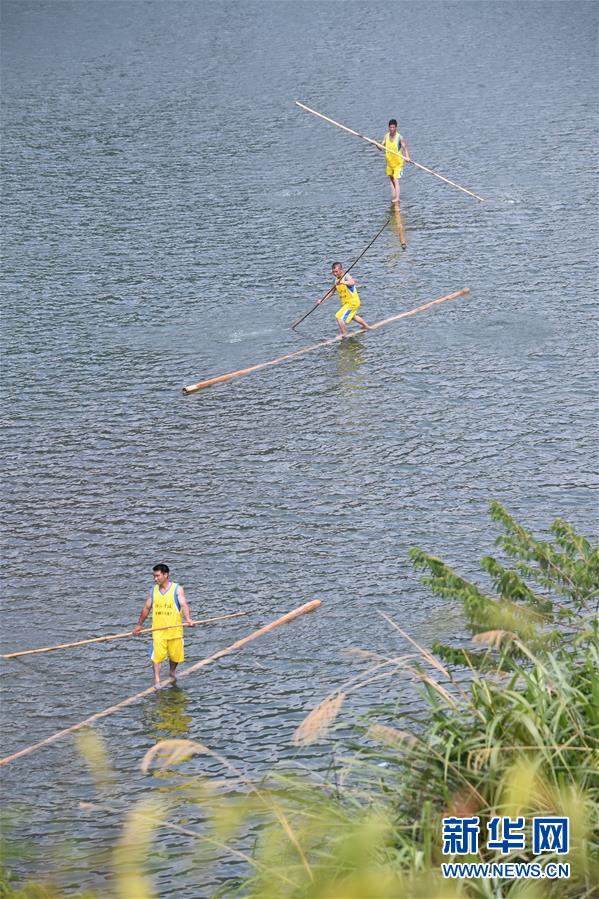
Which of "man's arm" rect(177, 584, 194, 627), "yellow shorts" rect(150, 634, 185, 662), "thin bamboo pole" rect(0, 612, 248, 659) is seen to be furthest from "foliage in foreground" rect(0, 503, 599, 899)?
"thin bamboo pole" rect(0, 612, 248, 659)

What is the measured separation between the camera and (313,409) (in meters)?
25.5

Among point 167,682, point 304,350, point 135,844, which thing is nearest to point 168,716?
point 167,682

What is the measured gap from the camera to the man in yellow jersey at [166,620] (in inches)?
689

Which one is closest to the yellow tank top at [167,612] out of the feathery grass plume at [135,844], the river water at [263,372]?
the river water at [263,372]

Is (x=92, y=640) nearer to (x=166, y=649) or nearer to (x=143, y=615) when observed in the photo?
(x=143, y=615)

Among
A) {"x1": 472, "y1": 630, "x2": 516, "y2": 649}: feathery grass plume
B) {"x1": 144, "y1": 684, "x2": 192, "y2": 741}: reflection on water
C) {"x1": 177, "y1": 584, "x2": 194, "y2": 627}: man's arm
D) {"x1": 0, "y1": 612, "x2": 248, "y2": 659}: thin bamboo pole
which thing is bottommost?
{"x1": 144, "y1": 684, "x2": 192, "y2": 741}: reflection on water

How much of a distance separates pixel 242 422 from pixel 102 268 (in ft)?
33.7

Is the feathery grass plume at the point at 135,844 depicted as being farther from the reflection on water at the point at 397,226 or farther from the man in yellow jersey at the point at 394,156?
the man in yellow jersey at the point at 394,156

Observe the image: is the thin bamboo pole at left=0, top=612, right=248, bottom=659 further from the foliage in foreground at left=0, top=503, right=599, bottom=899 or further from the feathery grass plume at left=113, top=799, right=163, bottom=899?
the foliage in foreground at left=0, top=503, right=599, bottom=899

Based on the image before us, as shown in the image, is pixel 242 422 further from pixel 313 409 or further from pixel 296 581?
pixel 296 581

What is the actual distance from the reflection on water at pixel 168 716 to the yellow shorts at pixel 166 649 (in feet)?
1.35

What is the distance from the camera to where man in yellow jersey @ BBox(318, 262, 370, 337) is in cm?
2825

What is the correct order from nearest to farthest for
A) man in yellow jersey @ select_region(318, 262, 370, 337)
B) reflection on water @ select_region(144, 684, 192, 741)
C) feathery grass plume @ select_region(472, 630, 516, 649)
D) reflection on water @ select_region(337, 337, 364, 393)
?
feathery grass plume @ select_region(472, 630, 516, 649) → reflection on water @ select_region(144, 684, 192, 741) → reflection on water @ select_region(337, 337, 364, 393) → man in yellow jersey @ select_region(318, 262, 370, 337)

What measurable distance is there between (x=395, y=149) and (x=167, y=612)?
21.2 metres
